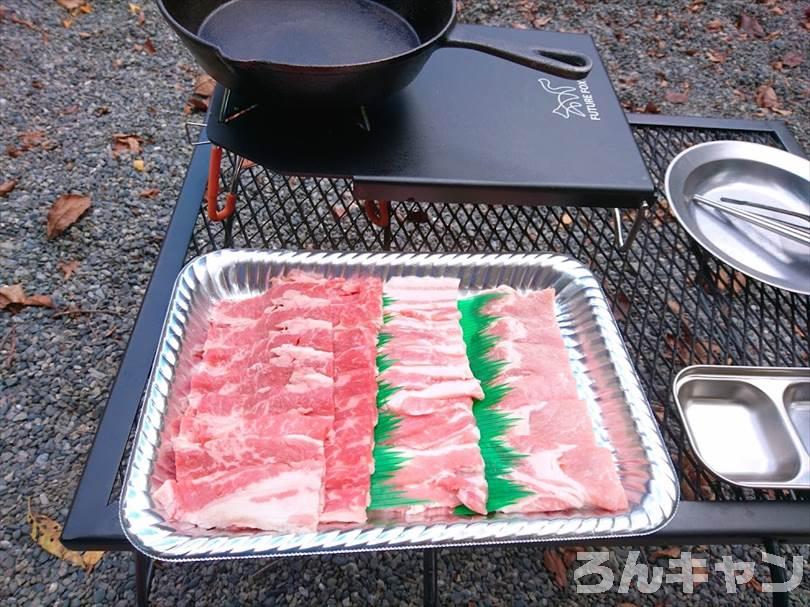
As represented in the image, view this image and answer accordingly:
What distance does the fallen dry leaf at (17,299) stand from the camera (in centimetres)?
275

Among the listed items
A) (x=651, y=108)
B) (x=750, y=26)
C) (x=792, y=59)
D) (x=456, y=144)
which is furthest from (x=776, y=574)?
(x=750, y=26)

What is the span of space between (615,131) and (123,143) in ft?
9.74

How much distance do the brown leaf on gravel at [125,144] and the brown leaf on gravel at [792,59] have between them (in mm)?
4876

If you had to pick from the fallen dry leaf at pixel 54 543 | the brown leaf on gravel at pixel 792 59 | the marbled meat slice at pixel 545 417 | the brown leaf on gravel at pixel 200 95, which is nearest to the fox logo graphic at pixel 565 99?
the marbled meat slice at pixel 545 417

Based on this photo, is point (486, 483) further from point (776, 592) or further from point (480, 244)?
point (480, 244)

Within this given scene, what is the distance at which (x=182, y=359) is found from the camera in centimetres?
163

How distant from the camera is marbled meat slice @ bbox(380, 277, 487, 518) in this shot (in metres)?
1.42

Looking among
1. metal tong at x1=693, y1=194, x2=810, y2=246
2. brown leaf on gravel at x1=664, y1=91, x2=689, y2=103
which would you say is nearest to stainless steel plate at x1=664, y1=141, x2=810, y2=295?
metal tong at x1=693, y1=194, x2=810, y2=246

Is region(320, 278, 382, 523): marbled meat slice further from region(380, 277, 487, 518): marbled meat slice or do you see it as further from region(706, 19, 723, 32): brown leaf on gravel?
region(706, 19, 723, 32): brown leaf on gravel

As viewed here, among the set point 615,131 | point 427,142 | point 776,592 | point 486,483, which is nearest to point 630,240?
point 615,131

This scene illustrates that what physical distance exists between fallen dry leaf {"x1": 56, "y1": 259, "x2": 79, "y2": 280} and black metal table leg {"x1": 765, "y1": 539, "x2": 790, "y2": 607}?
303cm

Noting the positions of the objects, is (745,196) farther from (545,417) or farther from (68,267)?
(68,267)

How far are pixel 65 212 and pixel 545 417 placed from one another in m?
2.77

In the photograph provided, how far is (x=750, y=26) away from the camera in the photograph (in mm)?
5051
